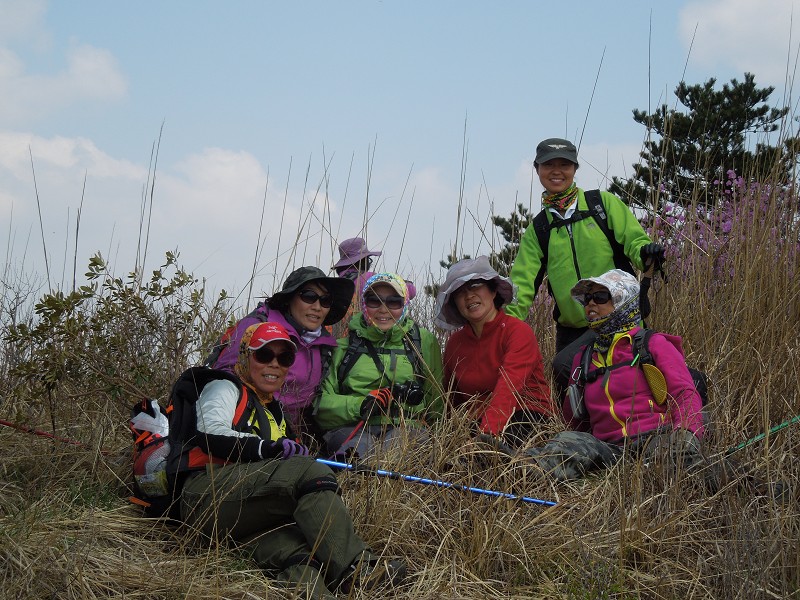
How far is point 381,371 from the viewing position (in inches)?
193

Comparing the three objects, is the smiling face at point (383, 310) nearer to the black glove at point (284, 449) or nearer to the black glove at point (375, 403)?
the black glove at point (375, 403)

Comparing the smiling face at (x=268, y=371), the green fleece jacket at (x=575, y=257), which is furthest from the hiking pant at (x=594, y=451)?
the smiling face at (x=268, y=371)

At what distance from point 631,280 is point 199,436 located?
226cm

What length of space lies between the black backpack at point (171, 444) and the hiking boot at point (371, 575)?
31.6 inches

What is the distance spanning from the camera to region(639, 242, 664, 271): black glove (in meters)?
4.79

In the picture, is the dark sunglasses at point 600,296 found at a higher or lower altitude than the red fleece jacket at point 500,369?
higher

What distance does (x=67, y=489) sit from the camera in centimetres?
435

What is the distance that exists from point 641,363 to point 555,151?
1402 mm

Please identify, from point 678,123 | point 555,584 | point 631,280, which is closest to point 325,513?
point 555,584

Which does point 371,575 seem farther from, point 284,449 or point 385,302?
point 385,302

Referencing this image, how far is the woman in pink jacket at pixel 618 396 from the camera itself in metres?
4.21

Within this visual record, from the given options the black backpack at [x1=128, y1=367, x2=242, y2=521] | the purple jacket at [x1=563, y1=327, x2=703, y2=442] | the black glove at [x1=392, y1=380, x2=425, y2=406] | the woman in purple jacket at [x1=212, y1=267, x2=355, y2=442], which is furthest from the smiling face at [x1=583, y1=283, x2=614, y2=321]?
the black backpack at [x1=128, y1=367, x2=242, y2=521]

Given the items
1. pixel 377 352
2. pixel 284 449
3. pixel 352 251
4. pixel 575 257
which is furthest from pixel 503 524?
pixel 352 251

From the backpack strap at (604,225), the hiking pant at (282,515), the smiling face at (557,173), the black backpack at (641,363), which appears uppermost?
the smiling face at (557,173)
